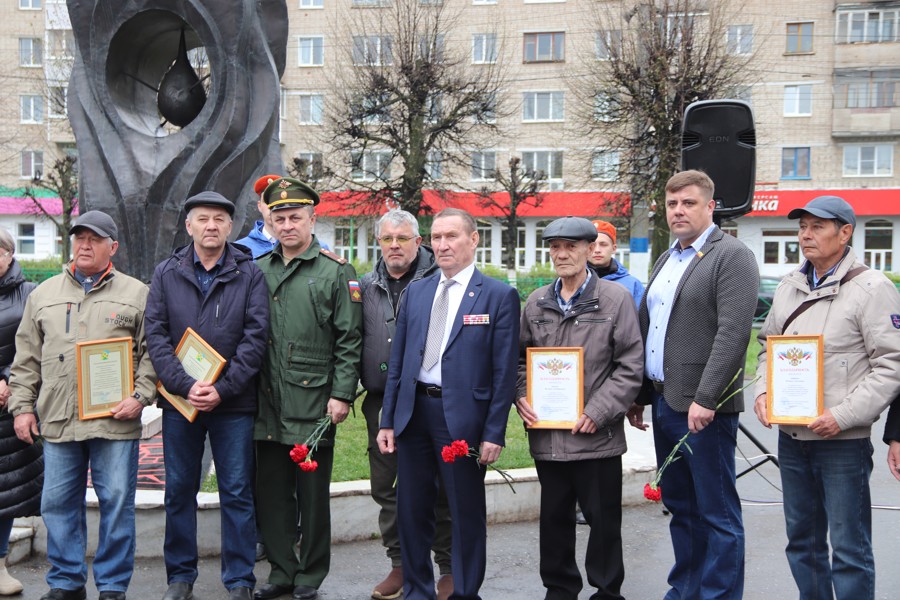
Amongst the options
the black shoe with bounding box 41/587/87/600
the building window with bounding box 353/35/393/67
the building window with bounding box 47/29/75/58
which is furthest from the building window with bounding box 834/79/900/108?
the black shoe with bounding box 41/587/87/600

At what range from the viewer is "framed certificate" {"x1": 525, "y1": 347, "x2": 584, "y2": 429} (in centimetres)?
429

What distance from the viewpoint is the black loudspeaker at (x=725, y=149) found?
265 inches

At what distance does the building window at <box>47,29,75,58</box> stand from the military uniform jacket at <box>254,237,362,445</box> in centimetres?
2411

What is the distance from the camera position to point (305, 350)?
15.3 feet

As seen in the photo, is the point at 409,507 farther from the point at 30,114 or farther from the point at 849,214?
the point at 30,114

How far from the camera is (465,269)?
446 cm

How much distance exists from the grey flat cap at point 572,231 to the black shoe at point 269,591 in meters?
2.42

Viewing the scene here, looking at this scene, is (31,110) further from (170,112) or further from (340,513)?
(340,513)

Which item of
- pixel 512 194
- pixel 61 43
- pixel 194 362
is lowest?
pixel 194 362

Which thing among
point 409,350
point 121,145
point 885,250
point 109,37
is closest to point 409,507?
point 409,350

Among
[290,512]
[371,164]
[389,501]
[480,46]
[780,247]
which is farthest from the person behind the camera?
[780,247]

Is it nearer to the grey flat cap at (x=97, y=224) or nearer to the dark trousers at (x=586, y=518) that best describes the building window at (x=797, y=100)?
the dark trousers at (x=586, y=518)

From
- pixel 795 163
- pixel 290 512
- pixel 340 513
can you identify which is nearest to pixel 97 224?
pixel 290 512

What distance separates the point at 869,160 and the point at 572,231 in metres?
40.3
